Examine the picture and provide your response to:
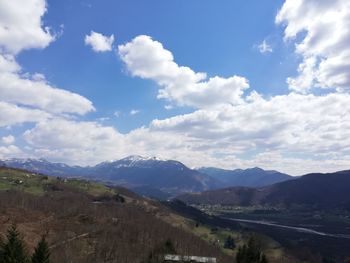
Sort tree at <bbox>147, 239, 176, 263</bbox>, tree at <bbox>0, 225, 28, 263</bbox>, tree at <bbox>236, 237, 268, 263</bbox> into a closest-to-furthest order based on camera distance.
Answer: tree at <bbox>0, 225, 28, 263</bbox>, tree at <bbox>236, 237, 268, 263</bbox>, tree at <bbox>147, 239, 176, 263</bbox>

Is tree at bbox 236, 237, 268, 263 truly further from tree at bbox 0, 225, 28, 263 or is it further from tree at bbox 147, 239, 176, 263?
tree at bbox 0, 225, 28, 263

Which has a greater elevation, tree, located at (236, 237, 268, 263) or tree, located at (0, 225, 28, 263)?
tree, located at (0, 225, 28, 263)

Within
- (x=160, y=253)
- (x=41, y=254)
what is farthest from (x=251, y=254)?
(x=41, y=254)

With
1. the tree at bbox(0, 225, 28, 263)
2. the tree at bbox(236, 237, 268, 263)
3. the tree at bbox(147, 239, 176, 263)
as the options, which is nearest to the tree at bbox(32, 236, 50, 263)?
the tree at bbox(0, 225, 28, 263)

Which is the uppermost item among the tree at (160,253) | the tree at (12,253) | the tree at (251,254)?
the tree at (12,253)

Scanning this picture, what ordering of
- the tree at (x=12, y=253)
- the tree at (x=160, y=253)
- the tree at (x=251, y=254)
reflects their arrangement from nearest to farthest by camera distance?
the tree at (x=12, y=253) → the tree at (x=251, y=254) → the tree at (x=160, y=253)

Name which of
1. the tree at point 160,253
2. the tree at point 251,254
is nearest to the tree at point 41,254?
the tree at point 251,254

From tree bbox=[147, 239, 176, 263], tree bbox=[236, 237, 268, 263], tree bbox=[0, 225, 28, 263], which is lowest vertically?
tree bbox=[147, 239, 176, 263]

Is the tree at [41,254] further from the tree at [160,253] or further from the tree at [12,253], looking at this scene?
the tree at [160,253]

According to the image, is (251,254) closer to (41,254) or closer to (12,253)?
(41,254)

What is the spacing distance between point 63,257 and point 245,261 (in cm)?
9961

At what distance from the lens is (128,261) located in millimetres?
196625

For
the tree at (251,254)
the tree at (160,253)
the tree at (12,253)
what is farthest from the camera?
the tree at (160,253)

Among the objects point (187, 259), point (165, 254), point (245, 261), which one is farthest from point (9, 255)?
point (187, 259)
